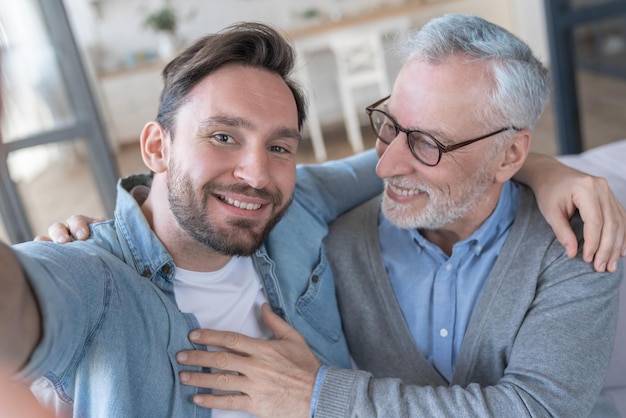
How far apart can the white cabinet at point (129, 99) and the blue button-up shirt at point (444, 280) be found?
209 inches

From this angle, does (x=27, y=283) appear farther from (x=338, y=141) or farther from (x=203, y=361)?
(x=338, y=141)

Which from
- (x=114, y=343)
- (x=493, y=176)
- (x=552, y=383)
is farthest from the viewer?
(x=493, y=176)

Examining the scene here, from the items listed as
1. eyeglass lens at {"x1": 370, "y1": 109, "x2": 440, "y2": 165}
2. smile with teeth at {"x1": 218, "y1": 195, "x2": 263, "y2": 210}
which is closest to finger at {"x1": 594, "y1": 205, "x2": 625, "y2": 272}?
eyeglass lens at {"x1": 370, "y1": 109, "x2": 440, "y2": 165}

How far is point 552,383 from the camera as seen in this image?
3.79 ft

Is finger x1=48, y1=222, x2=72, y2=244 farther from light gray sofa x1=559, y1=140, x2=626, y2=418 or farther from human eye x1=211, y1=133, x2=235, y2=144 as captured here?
light gray sofa x1=559, y1=140, x2=626, y2=418

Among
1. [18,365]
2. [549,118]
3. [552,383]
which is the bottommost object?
[549,118]

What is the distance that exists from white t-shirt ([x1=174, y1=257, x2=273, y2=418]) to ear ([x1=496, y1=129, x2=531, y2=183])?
0.64m

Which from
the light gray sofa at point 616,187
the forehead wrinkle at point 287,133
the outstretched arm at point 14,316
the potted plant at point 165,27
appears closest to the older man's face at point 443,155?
the forehead wrinkle at point 287,133

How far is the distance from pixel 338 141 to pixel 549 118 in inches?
75.2

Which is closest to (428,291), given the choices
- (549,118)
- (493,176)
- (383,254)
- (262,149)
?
(383,254)

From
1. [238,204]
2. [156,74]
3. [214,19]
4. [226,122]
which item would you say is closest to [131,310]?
[238,204]

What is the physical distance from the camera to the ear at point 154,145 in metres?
1.31

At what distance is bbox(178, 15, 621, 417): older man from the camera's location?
1185 mm

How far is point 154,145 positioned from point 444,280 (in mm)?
742
